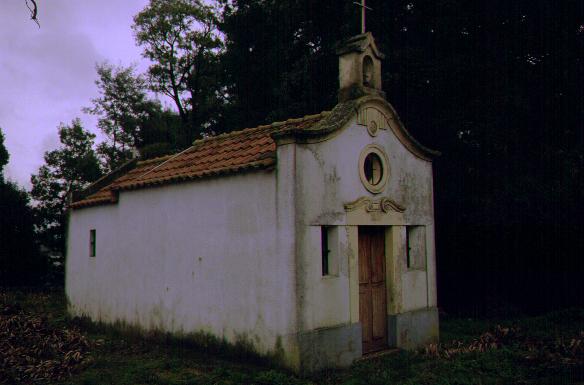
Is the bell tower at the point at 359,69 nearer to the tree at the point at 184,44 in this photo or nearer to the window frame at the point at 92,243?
the window frame at the point at 92,243

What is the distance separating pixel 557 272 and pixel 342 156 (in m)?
9.29

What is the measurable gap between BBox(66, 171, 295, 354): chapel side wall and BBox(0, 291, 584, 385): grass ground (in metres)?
0.44

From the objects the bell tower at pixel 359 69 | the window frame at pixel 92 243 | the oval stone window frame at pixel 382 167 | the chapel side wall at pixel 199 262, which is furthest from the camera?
the window frame at pixel 92 243

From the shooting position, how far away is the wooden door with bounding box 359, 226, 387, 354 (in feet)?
34.0

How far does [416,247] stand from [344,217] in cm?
258

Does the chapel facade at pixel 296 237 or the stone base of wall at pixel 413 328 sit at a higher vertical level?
the chapel facade at pixel 296 237

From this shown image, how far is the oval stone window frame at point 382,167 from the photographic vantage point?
10.3m

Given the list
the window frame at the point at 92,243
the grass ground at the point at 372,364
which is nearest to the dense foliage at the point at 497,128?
the grass ground at the point at 372,364

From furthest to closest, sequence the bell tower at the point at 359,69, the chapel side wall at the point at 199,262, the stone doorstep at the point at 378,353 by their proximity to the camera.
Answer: the bell tower at the point at 359,69 < the stone doorstep at the point at 378,353 < the chapel side wall at the point at 199,262

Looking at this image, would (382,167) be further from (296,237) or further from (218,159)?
(218,159)

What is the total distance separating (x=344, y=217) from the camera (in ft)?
32.2

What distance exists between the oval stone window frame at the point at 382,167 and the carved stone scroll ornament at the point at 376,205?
0.22m

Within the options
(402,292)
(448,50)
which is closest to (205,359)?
(402,292)

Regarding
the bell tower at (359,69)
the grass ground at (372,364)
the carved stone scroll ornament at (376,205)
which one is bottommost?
the grass ground at (372,364)
